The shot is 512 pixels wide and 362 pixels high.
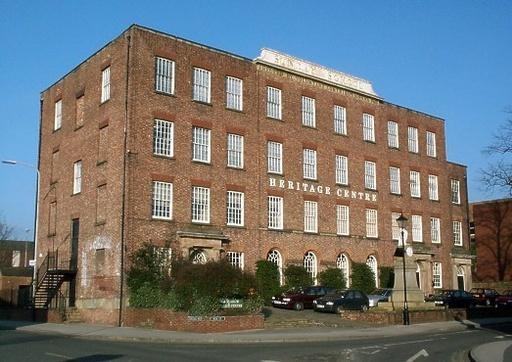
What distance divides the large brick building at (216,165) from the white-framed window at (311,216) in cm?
8

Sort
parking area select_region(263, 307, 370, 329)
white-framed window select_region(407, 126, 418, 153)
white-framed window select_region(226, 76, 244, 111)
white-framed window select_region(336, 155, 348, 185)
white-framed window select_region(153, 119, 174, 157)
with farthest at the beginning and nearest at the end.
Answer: white-framed window select_region(407, 126, 418, 153) → white-framed window select_region(336, 155, 348, 185) → white-framed window select_region(226, 76, 244, 111) → white-framed window select_region(153, 119, 174, 157) → parking area select_region(263, 307, 370, 329)

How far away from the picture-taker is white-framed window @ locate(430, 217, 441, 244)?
53694 millimetres

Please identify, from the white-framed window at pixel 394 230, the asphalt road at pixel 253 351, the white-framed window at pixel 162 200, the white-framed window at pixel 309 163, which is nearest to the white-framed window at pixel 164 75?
the white-framed window at pixel 162 200

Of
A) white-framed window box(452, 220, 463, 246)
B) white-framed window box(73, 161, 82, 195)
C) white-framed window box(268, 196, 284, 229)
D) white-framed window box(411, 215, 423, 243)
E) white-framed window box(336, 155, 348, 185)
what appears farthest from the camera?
white-framed window box(452, 220, 463, 246)

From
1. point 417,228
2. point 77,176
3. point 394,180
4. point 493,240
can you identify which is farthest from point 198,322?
point 493,240

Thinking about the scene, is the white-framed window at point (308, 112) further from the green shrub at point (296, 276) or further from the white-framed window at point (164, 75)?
the white-framed window at point (164, 75)

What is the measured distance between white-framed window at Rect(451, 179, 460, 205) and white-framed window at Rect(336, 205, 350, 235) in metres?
15.4

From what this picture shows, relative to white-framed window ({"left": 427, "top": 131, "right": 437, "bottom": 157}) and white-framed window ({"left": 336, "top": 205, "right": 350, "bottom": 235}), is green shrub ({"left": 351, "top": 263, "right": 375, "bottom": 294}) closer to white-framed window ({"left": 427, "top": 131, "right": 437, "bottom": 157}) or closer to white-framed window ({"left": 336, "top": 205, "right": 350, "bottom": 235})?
white-framed window ({"left": 336, "top": 205, "right": 350, "bottom": 235})

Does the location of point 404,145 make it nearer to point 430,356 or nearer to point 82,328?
point 82,328

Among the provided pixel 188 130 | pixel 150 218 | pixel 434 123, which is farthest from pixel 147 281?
pixel 434 123

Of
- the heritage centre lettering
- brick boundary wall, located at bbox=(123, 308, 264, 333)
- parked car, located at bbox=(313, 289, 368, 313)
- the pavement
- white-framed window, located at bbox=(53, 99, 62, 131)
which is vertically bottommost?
the pavement

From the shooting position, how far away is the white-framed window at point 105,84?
3791 cm

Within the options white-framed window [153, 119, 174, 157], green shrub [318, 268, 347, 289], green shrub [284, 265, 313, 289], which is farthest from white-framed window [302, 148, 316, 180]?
white-framed window [153, 119, 174, 157]

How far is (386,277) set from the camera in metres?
47.8
